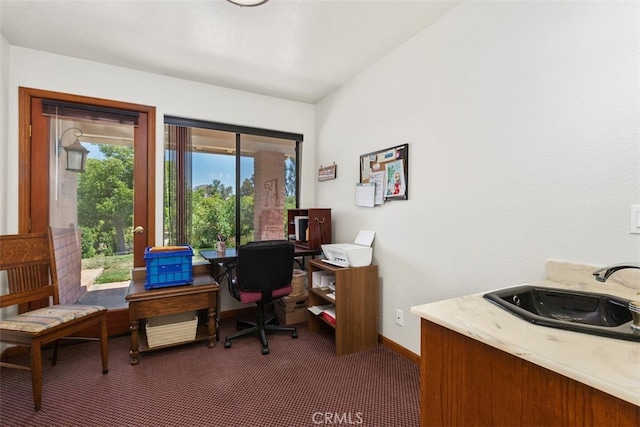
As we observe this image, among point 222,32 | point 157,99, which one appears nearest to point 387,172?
point 222,32

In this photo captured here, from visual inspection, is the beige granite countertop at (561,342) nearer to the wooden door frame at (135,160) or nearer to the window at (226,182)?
the window at (226,182)

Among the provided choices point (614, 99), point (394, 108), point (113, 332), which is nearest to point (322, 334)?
point (113, 332)

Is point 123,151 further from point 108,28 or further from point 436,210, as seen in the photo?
point 436,210

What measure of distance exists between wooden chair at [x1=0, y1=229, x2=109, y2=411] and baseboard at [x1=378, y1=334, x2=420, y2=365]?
2.20 metres

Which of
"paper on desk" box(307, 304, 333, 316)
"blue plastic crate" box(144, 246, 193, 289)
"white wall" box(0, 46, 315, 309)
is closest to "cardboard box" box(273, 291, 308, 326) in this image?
"paper on desk" box(307, 304, 333, 316)

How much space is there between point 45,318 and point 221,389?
1241 mm

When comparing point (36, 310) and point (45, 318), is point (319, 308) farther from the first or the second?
point (36, 310)

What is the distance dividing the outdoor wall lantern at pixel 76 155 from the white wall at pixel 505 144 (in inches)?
107

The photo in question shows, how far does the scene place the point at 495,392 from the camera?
85 centimetres

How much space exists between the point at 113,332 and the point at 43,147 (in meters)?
1.81

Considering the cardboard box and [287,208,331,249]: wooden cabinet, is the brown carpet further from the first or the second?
[287,208,331,249]: wooden cabinet

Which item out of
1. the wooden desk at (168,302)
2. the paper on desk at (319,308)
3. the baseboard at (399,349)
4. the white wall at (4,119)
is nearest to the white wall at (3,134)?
the white wall at (4,119)

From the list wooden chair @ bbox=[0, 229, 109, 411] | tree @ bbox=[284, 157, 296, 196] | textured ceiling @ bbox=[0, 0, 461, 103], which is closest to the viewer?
wooden chair @ bbox=[0, 229, 109, 411]

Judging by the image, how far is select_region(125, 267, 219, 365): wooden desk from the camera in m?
2.26
